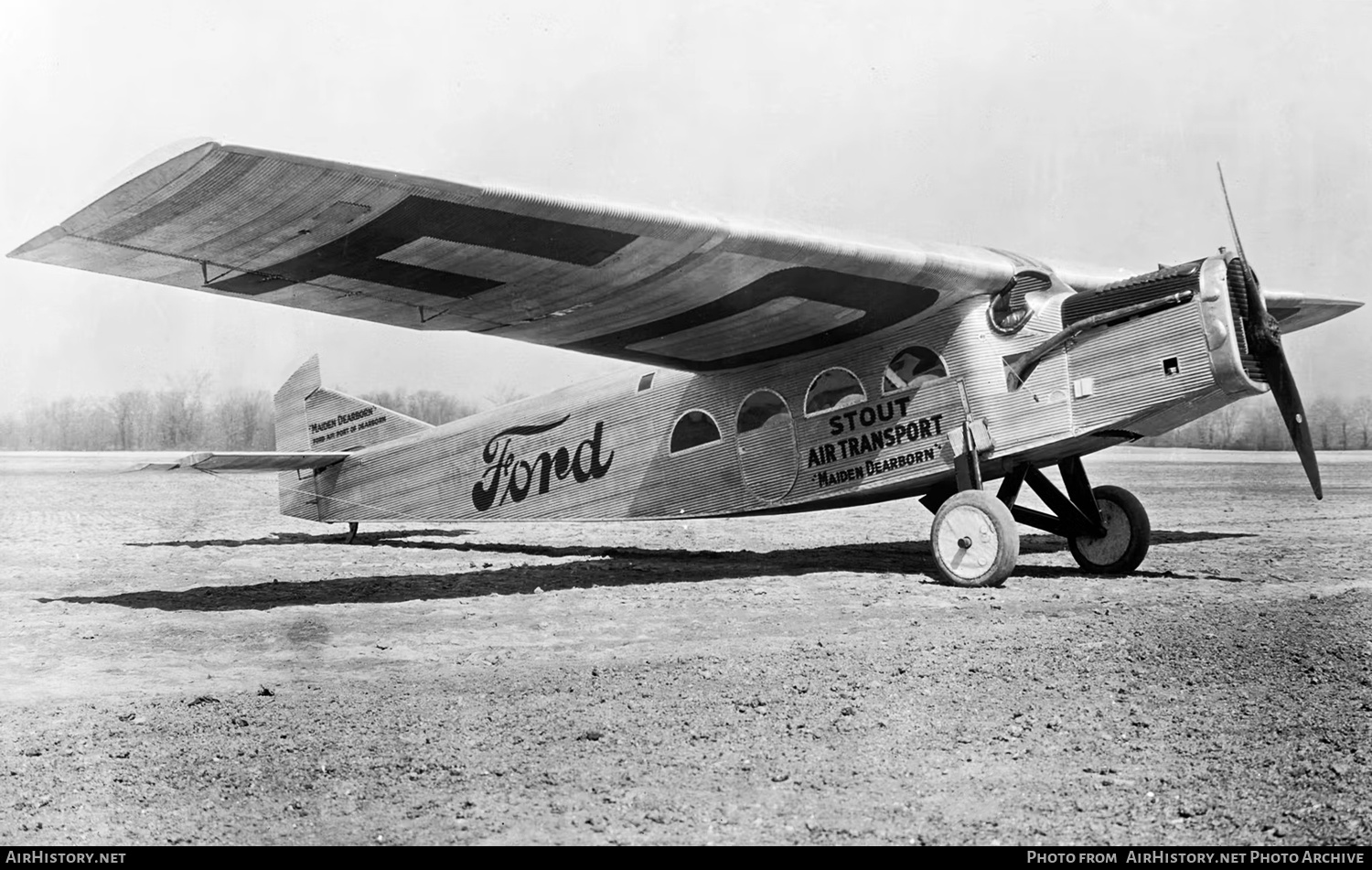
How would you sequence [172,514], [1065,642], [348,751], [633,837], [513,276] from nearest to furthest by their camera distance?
[633,837], [348,751], [1065,642], [513,276], [172,514]

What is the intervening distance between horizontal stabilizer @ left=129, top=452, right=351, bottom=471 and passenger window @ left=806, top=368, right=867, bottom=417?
5.34 meters

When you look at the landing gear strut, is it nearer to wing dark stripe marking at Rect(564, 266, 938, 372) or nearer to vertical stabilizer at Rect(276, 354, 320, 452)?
wing dark stripe marking at Rect(564, 266, 938, 372)

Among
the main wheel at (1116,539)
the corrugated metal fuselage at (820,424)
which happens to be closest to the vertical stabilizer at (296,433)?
the corrugated metal fuselage at (820,424)

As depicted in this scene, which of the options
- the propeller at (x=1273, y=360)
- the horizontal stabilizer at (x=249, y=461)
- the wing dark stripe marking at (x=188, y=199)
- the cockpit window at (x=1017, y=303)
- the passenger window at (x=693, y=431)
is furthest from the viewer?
the passenger window at (x=693, y=431)

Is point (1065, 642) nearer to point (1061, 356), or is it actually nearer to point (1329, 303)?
point (1061, 356)

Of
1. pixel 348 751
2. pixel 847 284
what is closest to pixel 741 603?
pixel 847 284

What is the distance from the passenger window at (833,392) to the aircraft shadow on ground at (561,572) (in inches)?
63.8

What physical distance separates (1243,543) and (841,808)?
10.6 meters

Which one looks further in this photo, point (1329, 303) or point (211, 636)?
point (1329, 303)

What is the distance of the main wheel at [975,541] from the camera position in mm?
8117

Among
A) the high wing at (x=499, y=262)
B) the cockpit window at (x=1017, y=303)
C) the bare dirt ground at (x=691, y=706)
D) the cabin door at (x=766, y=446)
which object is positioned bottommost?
the bare dirt ground at (x=691, y=706)

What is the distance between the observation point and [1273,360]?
795cm

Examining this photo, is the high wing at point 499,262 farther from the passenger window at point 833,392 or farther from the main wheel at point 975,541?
the main wheel at point 975,541

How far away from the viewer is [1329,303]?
39.4ft
